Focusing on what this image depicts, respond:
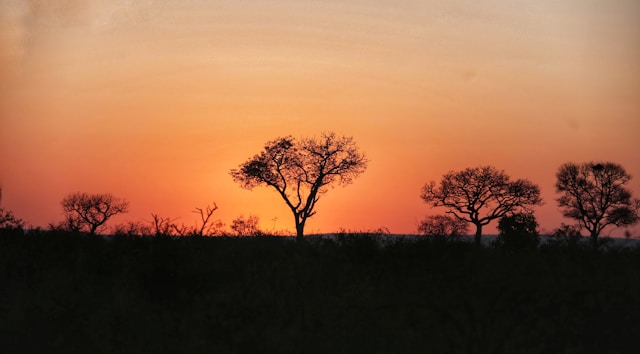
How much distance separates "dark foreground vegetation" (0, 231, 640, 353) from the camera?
72.1 feet

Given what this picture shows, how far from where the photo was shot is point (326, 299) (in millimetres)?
23031

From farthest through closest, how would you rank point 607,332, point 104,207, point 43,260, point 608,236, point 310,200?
point 104,207 < point 310,200 < point 43,260 < point 608,236 < point 607,332

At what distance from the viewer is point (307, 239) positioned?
2627 centimetres

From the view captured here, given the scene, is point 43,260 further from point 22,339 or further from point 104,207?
point 104,207

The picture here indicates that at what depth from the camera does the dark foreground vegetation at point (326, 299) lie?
21984 mm

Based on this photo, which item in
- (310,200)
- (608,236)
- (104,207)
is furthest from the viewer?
(104,207)

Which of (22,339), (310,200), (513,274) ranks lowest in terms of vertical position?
(22,339)

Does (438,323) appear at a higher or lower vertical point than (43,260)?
lower

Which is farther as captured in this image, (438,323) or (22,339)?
(22,339)

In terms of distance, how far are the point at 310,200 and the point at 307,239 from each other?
5211 cm

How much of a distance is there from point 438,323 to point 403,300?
119 centimetres

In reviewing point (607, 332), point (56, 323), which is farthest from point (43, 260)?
point (607, 332)

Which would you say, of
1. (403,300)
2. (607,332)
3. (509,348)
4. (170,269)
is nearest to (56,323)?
(170,269)

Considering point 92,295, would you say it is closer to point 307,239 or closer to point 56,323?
point 56,323
